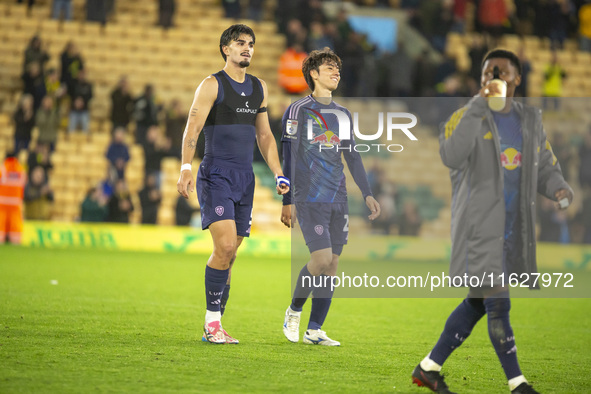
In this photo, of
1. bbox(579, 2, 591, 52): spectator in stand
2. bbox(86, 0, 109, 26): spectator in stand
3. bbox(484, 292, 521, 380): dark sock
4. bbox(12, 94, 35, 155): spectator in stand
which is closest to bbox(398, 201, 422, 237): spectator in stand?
bbox(12, 94, 35, 155): spectator in stand

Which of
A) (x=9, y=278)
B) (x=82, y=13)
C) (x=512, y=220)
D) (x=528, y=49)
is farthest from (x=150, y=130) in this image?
(x=512, y=220)

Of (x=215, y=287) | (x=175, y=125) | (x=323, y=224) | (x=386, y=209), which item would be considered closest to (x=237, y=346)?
(x=215, y=287)

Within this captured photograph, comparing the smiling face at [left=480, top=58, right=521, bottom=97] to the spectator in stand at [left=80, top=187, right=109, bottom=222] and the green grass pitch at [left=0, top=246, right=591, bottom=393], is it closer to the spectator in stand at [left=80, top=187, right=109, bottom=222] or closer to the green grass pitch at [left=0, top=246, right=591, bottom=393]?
the green grass pitch at [left=0, top=246, right=591, bottom=393]

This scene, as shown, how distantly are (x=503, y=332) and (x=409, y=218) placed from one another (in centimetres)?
902

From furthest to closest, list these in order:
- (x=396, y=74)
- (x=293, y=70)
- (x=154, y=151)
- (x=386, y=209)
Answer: (x=293, y=70)
(x=396, y=74)
(x=154, y=151)
(x=386, y=209)

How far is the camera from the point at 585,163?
13922 mm

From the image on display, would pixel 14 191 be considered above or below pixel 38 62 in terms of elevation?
below

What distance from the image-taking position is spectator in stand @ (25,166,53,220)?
1716cm

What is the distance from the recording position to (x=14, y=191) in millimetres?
16266

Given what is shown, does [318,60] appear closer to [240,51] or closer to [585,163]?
[240,51]

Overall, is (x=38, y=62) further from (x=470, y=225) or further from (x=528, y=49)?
(x=470, y=225)

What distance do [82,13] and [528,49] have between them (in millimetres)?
11634

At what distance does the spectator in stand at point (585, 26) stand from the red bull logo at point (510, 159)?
20492mm

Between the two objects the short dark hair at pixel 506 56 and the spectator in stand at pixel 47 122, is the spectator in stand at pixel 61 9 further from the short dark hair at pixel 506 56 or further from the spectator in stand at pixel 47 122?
the short dark hair at pixel 506 56
